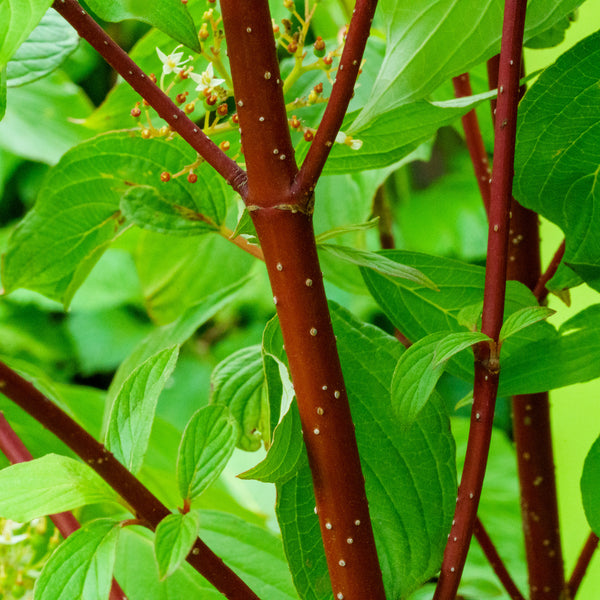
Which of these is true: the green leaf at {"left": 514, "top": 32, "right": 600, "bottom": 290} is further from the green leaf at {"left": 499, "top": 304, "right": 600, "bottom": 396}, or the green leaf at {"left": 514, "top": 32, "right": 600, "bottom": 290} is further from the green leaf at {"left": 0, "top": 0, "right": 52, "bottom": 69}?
the green leaf at {"left": 0, "top": 0, "right": 52, "bottom": 69}

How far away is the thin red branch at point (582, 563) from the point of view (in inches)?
13.0

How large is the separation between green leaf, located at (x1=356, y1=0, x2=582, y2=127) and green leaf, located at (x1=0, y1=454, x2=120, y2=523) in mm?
128

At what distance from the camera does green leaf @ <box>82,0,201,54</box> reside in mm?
193

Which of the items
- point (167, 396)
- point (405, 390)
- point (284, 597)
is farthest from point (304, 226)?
point (167, 396)

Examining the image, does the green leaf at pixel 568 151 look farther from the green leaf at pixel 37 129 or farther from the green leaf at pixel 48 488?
the green leaf at pixel 37 129

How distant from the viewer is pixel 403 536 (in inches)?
9.7

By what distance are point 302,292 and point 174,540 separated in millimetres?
71

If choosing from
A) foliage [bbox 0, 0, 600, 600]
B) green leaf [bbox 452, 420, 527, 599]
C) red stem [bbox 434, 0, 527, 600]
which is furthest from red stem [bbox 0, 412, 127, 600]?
green leaf [bbox 452, 420, 527, 599]

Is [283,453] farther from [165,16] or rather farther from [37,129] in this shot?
[37,129]

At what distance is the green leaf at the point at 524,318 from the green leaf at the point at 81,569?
4.8 inches

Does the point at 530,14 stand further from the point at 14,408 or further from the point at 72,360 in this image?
the point at 72,360

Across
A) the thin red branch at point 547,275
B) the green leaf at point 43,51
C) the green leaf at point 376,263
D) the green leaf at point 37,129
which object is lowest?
the green leaf at point 376,263

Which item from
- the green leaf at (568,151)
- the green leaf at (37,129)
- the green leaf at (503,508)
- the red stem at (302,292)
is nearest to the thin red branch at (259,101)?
the red stem at (302,292)

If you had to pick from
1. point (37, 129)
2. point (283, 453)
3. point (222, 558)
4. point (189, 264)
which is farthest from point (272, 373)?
point (37, 129)
